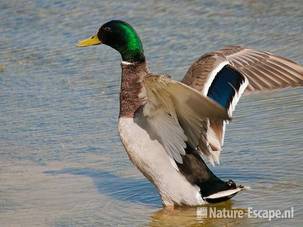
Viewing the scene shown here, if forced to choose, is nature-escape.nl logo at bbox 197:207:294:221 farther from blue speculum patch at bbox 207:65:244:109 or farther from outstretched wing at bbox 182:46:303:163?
blue speculum patch at bbox 207:65:244:109

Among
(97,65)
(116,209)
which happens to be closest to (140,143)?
(116,209)

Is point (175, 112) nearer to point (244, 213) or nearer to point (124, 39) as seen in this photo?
point (244, 213)

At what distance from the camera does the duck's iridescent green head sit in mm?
6852

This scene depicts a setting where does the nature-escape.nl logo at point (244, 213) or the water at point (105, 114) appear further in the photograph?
the water at point (105, 114)

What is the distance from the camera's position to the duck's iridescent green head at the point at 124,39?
6852mm

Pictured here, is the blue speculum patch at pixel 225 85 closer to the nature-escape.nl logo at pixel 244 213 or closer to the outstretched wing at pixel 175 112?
the outstretched wing at pixel 175 112

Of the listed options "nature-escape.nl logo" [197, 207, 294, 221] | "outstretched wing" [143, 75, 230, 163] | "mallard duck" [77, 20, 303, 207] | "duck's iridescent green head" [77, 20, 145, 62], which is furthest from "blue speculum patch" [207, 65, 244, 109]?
"nature-escape.nl logo" [197, 207, 294, 221]

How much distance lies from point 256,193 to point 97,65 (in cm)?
332

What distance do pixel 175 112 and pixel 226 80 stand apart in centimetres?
56

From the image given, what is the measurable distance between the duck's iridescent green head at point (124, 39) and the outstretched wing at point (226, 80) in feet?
1.25

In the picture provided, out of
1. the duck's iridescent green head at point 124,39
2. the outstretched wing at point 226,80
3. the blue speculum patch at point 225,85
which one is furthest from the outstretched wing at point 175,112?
the duck's iridescent green head at point 124,39

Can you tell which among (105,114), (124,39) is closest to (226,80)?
(124,39)

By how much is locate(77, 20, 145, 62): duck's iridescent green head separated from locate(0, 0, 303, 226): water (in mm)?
823

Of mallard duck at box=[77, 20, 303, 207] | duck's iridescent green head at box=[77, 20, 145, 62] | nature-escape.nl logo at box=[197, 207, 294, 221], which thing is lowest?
nature-escape.nl logo at box=[197, 207, 294, 221]
